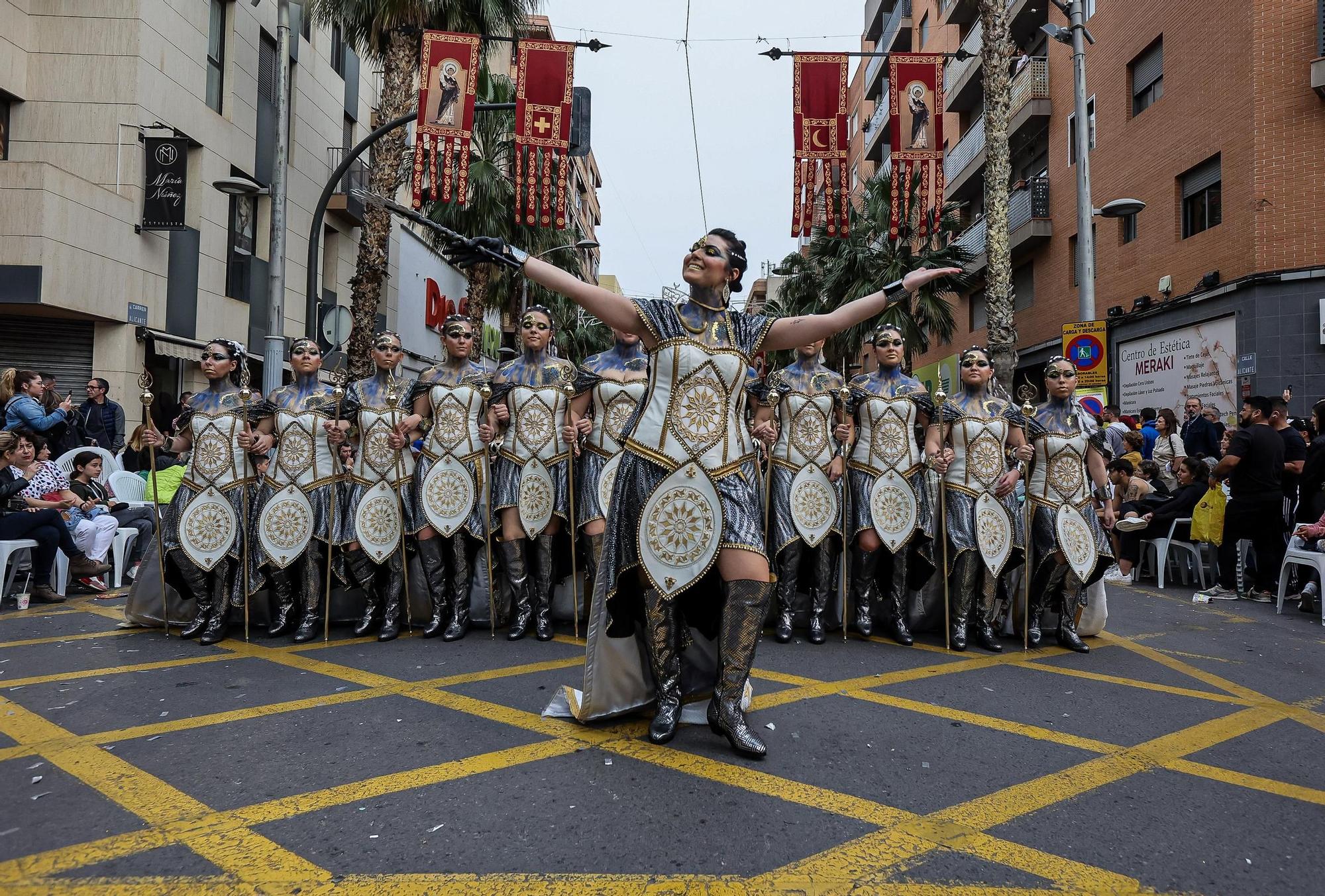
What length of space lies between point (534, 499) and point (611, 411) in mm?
791

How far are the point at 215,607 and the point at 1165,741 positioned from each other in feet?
18.3

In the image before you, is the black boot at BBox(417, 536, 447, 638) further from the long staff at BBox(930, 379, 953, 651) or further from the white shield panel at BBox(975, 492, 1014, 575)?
the white shield panel at BBox(975, 492, 1014, 575)

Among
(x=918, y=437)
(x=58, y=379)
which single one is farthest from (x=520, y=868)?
(x=58, y=379)

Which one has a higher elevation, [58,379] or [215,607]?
[58,379]

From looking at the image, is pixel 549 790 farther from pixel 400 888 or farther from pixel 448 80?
pixel 448 80

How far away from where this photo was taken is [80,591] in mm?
8461

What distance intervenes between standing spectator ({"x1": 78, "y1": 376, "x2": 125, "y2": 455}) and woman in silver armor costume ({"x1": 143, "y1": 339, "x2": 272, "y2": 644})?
5.84 m

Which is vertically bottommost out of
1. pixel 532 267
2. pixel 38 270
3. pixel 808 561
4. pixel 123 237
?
pixel 808 561

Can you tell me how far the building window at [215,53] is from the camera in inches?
678

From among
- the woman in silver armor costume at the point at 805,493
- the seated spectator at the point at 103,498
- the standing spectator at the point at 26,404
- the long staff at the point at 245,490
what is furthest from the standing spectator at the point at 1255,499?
the standing spectator at the point at 26,404

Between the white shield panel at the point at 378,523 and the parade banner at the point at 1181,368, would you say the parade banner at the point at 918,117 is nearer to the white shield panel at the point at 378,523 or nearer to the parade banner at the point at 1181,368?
the parade banner at the point at 1181,368

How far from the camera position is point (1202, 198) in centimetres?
1709

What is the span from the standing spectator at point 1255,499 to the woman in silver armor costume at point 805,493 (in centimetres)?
505

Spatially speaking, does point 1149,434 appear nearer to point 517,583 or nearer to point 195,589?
point 517,583
